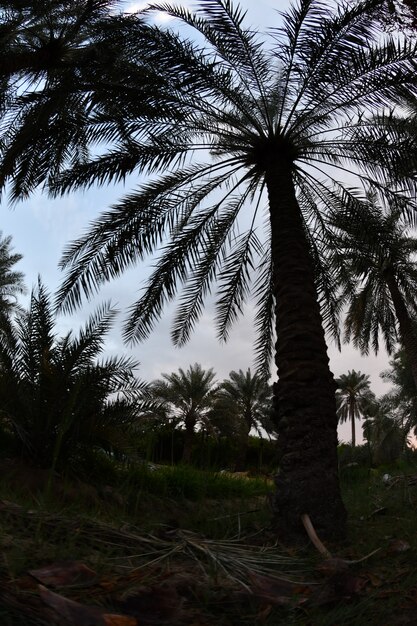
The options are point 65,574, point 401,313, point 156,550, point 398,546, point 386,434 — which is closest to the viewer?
point 65,574

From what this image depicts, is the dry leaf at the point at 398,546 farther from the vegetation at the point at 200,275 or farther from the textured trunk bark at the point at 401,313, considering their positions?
the textured trunk bark at the point at 401,313

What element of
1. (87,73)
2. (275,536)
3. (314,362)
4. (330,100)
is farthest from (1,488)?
(330,100)

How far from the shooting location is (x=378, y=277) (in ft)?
33.9

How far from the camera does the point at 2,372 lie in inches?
321

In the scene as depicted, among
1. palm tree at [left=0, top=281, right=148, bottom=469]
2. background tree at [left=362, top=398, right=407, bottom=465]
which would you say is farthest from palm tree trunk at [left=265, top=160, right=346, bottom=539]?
background tree at [left=362, top=398, right=407, bottom=465]

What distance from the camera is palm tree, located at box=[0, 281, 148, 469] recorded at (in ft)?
24.8

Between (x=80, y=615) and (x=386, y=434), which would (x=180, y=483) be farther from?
(x=386, y=434)

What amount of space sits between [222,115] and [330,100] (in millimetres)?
1527

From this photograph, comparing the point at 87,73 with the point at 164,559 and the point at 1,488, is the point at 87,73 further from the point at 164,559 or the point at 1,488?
the point at 164,559

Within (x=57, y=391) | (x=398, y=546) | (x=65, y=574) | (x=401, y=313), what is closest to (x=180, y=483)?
(x=57, y=391)

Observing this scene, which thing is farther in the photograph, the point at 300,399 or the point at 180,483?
the point at 180,483

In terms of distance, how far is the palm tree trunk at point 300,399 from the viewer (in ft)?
16.2

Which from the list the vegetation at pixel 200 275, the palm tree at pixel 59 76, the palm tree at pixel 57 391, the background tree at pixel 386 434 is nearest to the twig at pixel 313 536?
the vegetation at pixel 200 275

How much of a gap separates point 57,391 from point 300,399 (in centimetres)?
375
